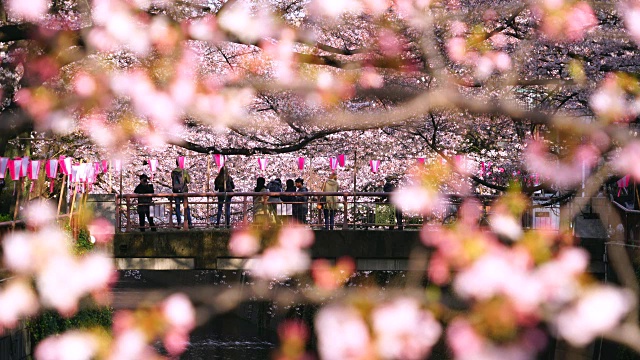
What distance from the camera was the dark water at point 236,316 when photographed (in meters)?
28.6

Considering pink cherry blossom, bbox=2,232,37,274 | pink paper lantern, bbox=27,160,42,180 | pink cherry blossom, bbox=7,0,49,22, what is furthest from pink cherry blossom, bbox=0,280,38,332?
pink cherry blossom, bbox=7,0,49,22

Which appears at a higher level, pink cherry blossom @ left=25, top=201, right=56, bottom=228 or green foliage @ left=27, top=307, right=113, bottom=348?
pink cherry blossom @ left=25, top=201, right=56, bottom=228

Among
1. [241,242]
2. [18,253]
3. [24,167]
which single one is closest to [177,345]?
[241,242]

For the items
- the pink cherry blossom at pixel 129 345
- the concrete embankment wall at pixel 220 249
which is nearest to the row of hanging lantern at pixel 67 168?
the concrete embankment wall at pixel 220 249

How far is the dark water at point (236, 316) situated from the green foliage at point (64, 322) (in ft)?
22.8

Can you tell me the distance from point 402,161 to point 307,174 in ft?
19.5

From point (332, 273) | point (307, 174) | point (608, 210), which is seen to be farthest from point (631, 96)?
point (307, 174)

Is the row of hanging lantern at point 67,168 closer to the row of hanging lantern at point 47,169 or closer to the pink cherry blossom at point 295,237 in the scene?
the row of hanging lantern at point 47,169

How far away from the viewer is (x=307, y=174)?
113 ft

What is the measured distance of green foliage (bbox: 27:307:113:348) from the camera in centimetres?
1672

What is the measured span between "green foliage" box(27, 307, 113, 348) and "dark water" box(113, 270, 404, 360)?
22.8 feet

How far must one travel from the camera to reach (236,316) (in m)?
37.1

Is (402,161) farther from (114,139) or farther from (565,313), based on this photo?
(565,313)

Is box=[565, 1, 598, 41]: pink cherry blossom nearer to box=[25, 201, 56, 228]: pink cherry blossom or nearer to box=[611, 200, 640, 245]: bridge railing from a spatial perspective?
box=[611, 200, 640, 245]: bridge railing
